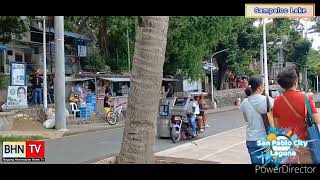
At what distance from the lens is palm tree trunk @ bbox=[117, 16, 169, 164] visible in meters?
6.84

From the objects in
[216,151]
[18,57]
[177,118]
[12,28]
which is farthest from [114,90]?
[216,151]

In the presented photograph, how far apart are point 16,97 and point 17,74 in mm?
904

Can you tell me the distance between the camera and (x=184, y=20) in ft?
80.8

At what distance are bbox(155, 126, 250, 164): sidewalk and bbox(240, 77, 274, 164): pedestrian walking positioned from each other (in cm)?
297

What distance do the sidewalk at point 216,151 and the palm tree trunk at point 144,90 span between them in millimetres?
2404

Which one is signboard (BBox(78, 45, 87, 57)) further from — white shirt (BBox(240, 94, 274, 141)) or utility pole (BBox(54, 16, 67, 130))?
white shirt (BBox(240, 94, 274, 141))

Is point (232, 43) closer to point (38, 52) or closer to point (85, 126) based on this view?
point (38, 52)

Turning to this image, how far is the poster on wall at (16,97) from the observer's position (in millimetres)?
17109

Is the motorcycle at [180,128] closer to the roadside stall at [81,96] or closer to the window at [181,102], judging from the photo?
the window at [181,102]

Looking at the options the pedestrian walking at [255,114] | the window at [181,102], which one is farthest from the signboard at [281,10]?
the window at [181,102]

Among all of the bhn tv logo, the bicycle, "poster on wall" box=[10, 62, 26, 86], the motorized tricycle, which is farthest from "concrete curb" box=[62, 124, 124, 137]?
the bhn tv logo

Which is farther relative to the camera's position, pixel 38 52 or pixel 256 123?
pixel 38 52
